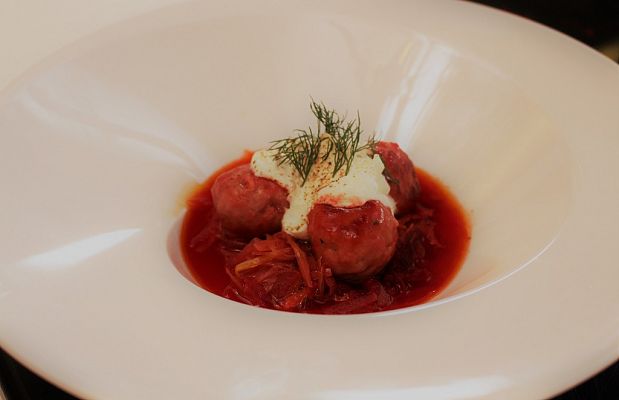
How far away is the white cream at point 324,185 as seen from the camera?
246cm

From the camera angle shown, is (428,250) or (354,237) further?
(428,250)

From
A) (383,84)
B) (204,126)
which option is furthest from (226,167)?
(383,84)

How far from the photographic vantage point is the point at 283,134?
3598mm

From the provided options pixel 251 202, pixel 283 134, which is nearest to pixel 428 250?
pixel 251 202

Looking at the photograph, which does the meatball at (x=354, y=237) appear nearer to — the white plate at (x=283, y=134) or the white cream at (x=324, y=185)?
the white cream at (x=324, y=185)

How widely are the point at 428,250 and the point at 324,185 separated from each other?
65cm

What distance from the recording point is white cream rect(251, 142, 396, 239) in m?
2.46

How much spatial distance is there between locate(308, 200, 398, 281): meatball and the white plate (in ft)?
1.21

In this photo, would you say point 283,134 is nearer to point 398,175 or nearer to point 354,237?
point 398,175

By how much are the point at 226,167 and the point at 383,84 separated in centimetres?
104

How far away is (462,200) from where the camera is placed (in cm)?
314

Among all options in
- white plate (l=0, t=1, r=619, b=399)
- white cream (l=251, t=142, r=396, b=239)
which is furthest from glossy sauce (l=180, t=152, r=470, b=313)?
white cream (l=251, t=142, r=396, b=239)

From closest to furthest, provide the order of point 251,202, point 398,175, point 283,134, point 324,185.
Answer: point 324,185, point 251,202, point 398,175, point 283,134

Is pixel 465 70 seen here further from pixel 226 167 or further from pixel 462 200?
pixel 226 167
